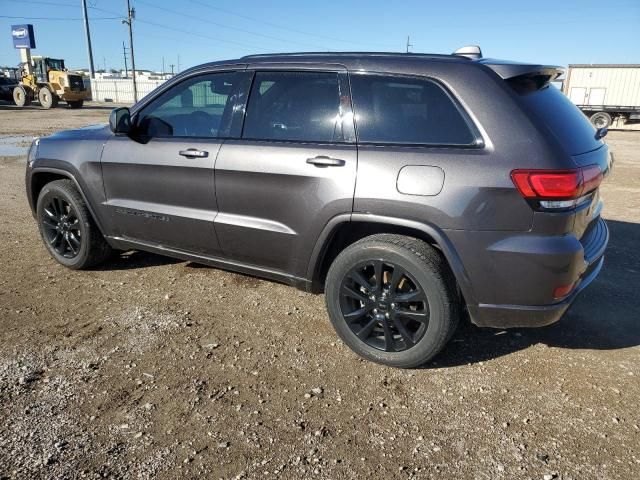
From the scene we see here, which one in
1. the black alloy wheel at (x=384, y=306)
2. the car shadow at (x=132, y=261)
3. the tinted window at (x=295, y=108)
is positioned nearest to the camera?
the black alloy wheel at (x=384, y=306)

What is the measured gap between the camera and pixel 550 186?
8.11 ft

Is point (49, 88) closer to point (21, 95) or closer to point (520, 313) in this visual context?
point (21, 95)

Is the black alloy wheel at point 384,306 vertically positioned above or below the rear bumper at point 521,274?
below

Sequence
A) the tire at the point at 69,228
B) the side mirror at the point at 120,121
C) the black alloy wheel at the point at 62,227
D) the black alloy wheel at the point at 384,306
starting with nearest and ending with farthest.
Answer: the black alloy wheel at the point at 384,306 → the side mirror at the point at 120,121 → the tire at the point at 69,228 → the black alloy wheel at the point at 62,227

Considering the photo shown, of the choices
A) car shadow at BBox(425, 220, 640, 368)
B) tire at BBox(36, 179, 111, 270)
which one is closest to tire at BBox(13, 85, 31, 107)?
tire at BBox(36, 179, 111, 270)

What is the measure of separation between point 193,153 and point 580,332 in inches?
118

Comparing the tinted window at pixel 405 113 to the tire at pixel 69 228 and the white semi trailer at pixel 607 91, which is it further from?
the white semi trailer at pixel 607 91

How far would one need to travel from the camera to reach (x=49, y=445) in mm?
2314

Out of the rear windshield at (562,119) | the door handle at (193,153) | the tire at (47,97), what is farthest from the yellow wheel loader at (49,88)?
the rear windshield at (562,119)

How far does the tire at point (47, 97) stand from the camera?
30.2m

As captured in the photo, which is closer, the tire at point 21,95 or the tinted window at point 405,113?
the tinted window at point 405,113

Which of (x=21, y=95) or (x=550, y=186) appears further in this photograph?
(x=21, y=95)

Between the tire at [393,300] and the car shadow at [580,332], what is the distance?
27 cm

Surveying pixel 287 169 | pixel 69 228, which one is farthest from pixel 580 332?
pixel 69 228
